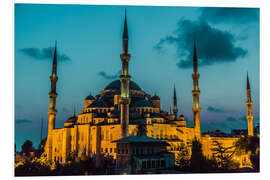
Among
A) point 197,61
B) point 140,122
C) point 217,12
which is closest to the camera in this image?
point 217,12

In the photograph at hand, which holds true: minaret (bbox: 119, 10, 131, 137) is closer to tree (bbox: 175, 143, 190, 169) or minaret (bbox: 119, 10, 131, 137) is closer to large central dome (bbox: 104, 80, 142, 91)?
tree (bbox: 175, 143, 190, 169)

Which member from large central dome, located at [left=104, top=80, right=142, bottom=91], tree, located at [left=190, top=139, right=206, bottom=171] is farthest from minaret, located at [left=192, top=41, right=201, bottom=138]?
large central dome, located at [left=104, top=80, right=142, bottom=91]

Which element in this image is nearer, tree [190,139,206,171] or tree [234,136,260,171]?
tree [234,136,260,171]

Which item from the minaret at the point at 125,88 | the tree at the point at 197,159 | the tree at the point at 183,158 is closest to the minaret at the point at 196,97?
the tree at the point at 183,158

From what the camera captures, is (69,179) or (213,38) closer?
(69,179)

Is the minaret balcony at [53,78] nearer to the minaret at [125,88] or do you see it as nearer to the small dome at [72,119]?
the minaret at [125,88]
